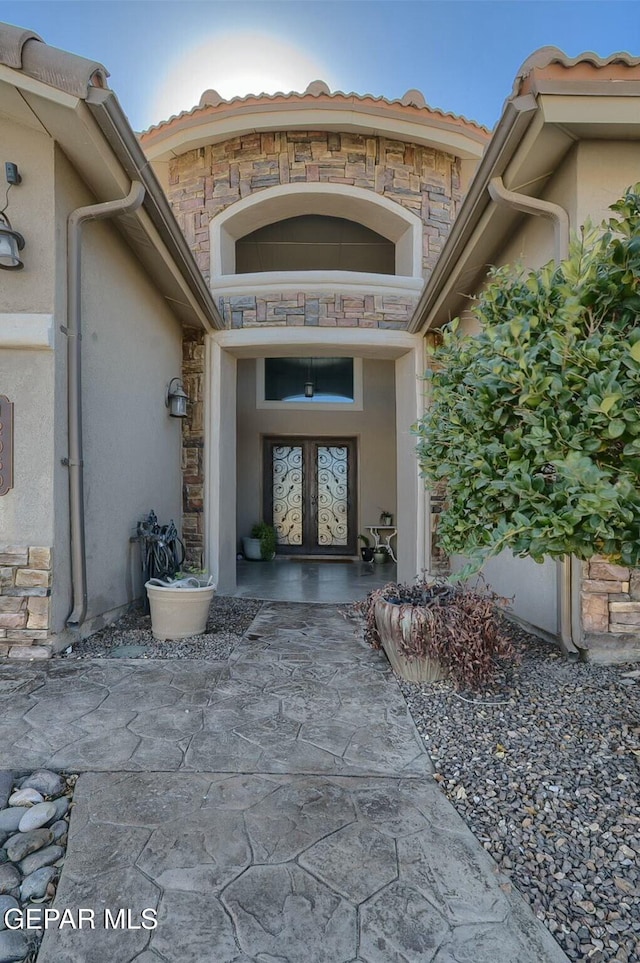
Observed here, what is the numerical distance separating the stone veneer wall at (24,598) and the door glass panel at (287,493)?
625cm

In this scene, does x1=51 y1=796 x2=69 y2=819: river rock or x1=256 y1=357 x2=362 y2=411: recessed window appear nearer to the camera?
x1=51 y1=796 x2=69 y2=819: river rock

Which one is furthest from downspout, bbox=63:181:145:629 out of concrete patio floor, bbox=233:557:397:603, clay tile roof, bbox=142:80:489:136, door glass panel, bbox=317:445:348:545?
door glass panel, bbox=317:445:348:545

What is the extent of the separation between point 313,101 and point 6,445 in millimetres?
5123

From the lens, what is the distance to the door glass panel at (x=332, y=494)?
9578mm

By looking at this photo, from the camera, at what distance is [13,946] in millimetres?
1312

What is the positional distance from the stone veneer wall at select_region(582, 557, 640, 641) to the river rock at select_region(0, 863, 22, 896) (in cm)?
319

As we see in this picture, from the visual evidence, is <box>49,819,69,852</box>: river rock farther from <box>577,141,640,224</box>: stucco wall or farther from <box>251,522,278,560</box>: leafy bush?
<box>251,522,278,560</box>: leafy bush

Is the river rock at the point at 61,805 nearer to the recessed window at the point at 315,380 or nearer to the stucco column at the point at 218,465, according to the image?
the stucco column at the point at 218,465

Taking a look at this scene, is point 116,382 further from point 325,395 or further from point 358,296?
point 325,395

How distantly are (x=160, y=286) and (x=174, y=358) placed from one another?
0.92 m

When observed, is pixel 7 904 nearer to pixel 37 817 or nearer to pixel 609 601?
pixel 37 817

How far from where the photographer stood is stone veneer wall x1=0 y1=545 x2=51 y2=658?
11.1 ft

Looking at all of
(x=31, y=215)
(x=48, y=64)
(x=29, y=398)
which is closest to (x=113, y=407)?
(x=29, y=398)

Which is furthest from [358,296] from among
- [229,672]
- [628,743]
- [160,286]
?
[628,743]
